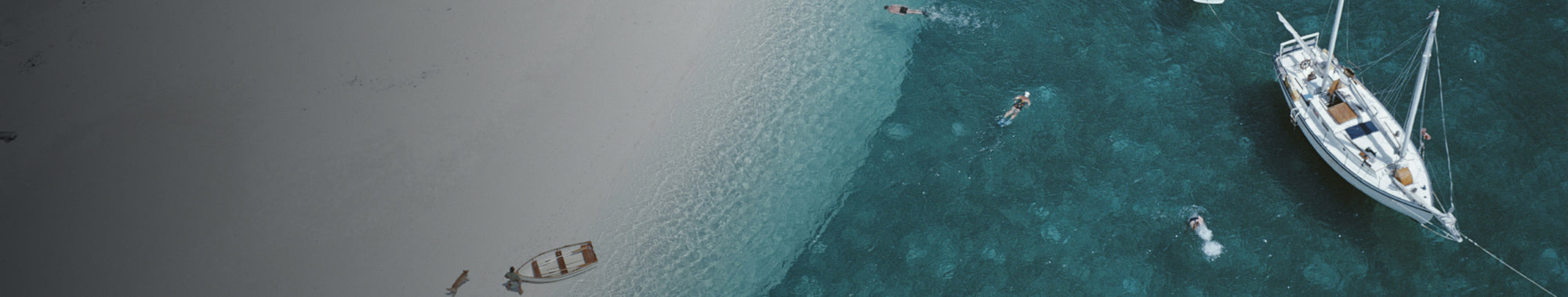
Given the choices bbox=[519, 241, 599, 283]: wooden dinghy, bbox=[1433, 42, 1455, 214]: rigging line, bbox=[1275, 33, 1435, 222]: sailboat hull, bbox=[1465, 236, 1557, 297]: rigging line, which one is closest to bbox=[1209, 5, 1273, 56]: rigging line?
bbox=[1275, 33, 1435, 222]: sailboat hull

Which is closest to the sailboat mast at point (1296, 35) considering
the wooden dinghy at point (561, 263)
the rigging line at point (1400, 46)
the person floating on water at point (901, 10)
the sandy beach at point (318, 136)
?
the rigging line at point (1400, 46)

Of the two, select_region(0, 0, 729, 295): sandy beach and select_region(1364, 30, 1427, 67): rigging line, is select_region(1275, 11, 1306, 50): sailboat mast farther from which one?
select_region(0, 0, 729, 295): sandy beach

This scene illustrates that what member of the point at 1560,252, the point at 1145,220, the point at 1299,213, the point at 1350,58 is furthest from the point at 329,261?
the point at 1560,252

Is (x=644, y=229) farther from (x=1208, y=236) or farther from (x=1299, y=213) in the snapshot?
(x=1299, y=213)

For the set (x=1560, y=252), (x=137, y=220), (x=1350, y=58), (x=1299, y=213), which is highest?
(x=137, y=220)

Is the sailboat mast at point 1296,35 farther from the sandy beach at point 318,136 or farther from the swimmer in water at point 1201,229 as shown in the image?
the sandy beach at point 318,136
